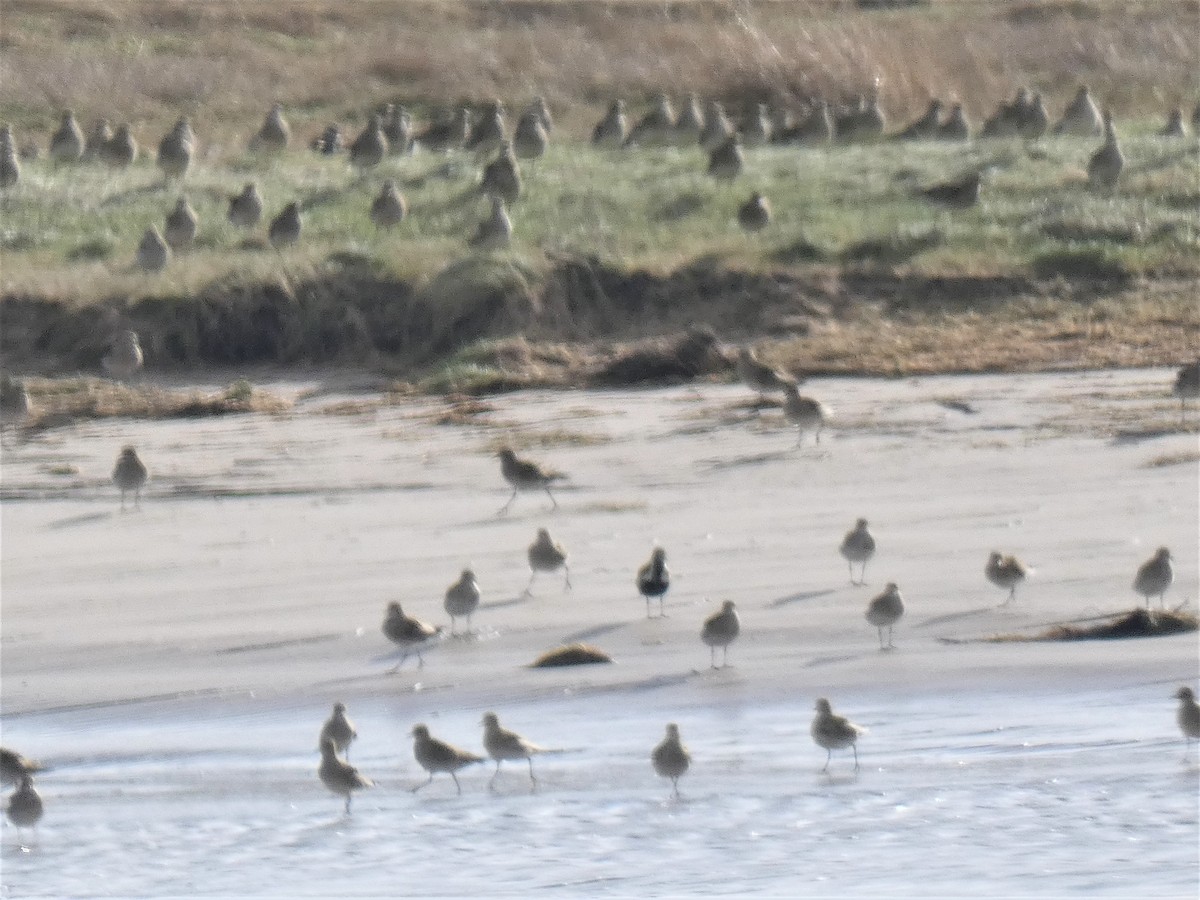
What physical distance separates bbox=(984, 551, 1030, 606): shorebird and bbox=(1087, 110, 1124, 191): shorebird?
11.2 meters

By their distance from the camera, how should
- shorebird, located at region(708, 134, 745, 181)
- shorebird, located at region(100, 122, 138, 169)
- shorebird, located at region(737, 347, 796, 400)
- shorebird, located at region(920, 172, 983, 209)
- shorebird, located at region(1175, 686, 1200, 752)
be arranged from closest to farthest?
shorebird, located at region(1175, 686, 1200, 752) < shorebird, located at region(737, 347, 796, 400) < shorebird, located at region(920, 172, 983, 209) < shorebird, located at region(708, 134, 745, 181) < shorebird, located at region(100, 122, 138, 169)

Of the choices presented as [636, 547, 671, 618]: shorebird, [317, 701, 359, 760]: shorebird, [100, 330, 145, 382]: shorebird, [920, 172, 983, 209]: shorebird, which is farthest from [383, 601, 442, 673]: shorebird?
[920, 172, 983, 209]: shorebird

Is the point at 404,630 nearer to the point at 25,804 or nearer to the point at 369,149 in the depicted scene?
the point at 25,804

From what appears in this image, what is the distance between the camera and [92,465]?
1509cm

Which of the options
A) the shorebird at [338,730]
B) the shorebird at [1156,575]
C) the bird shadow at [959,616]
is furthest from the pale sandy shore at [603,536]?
the shorebird at [338,730]

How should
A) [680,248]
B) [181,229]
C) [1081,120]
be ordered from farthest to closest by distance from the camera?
1. [1081,120]
2. [181,229]
3. [680,248]

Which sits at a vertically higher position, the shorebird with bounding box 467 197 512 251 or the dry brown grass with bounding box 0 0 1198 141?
the dry brown grass with bounding box 0 0 1198 141

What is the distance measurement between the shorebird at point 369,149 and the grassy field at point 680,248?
275 millimetres

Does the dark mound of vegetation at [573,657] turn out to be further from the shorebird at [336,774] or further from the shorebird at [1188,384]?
the shorebird at [1188,384]

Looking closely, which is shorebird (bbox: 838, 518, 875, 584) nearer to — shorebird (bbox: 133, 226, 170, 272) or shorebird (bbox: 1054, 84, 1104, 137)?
shorebird (bbox: 133, 226, 170, 272)

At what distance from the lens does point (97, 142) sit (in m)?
27.8

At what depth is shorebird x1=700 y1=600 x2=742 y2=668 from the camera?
33.7ft

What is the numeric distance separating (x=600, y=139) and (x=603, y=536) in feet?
48.6

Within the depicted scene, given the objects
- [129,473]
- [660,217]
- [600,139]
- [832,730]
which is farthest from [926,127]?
[832,730]
